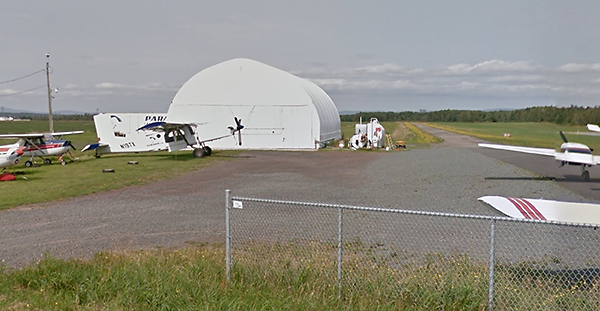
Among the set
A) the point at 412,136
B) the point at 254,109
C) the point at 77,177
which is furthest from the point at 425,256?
the point at 412,136

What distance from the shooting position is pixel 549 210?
249 inches

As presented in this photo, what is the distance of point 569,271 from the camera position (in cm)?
634

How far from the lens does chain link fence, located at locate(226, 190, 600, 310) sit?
5188 millimetres

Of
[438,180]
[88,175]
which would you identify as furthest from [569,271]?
[88,175]

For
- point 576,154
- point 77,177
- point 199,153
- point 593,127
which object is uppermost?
point 593,127

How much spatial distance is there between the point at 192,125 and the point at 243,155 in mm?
3912

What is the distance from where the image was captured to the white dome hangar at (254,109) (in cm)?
3347

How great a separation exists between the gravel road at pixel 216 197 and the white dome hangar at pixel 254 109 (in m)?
10.1

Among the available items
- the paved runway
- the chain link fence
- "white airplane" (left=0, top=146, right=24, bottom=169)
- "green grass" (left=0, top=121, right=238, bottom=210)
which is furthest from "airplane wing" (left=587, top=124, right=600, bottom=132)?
"white airplane" (left=0, top=146, right=24, bottom=169)

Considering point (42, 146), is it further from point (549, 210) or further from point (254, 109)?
point (549, 210)

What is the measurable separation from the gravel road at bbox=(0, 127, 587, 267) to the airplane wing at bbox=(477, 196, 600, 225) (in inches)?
168

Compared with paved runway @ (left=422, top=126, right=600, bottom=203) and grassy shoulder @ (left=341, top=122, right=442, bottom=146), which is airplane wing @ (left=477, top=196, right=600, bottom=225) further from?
grassy shoulder @ (left=341, top=122, right=442, bottom=146)

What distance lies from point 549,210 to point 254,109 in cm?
2865

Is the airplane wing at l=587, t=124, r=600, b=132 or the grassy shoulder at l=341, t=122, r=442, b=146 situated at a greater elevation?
the airplane wing at l=587, t=124, r=600, b=132
